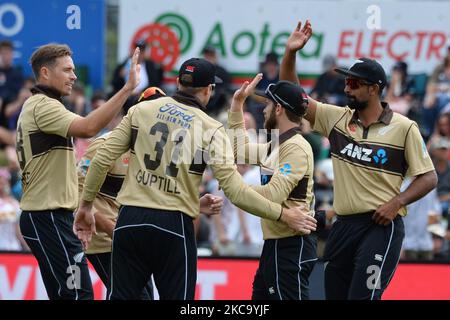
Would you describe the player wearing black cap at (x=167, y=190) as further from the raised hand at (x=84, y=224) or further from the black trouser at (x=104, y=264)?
the black trouser at (x=104, y=264)

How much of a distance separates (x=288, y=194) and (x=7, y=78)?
8871 millimetres

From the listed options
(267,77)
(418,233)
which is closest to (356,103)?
(418,233)

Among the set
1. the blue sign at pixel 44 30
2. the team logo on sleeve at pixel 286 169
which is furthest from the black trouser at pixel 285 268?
the blue sign at pixel 44 30

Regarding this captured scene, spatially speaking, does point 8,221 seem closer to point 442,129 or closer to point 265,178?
point 265,178

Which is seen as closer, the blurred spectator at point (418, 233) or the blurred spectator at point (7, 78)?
the blurred spectator at point (418, 233)

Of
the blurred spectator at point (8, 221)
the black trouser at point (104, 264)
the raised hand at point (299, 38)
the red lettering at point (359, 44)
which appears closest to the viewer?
the raised hand at point (299, 38)

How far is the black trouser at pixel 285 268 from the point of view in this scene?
28.3ft

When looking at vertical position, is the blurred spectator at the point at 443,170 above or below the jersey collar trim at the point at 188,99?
below

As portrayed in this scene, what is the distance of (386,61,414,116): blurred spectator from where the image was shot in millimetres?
15695

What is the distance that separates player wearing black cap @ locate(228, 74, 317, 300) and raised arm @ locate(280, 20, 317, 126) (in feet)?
1.19

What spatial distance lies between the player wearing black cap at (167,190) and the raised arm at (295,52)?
1202mm

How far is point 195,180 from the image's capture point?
7898mm
